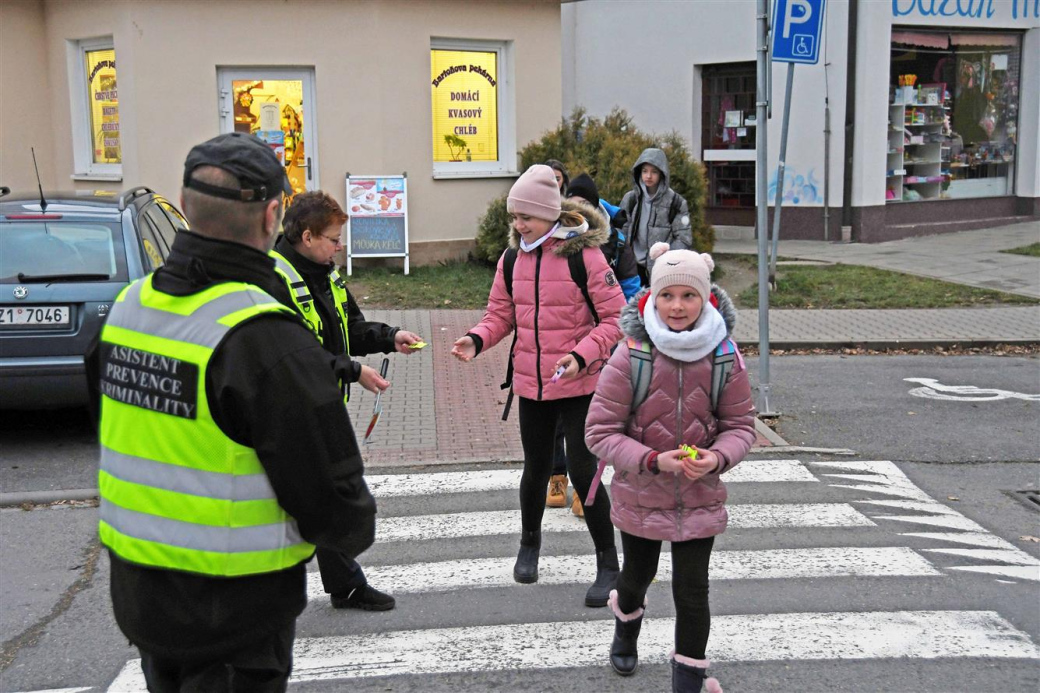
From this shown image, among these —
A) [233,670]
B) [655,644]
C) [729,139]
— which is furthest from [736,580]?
[729,139]

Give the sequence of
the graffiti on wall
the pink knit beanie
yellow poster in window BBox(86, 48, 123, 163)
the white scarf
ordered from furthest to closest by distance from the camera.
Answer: the graffiti on wall, yellow poster in window BBox(86, 48, 123, 163), the pink knit beanie, the white scarf

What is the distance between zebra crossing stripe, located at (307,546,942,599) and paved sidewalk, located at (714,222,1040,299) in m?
8.86

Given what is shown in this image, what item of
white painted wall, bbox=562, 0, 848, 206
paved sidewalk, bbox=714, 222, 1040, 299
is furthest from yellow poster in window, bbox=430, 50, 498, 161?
white painted wall, bbox=562, 0, 848, 206

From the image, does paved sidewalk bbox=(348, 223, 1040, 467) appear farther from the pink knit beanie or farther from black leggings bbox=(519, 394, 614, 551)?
the pink knit beanie

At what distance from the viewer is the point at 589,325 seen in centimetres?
504

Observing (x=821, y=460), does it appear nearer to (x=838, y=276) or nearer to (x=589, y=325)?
(x=589, y=325)

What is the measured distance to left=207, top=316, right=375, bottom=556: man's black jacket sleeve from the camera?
2.44 metres

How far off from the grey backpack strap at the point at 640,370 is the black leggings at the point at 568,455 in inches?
45.0

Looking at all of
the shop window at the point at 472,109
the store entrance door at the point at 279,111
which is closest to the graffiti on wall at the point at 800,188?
the shop window at the point at 472,109

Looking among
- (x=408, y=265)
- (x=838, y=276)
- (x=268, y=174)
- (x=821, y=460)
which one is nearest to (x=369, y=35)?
(x=408, y=265)

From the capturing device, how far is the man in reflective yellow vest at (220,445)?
2.46 metres

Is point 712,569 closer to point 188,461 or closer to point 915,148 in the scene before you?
point 188,461

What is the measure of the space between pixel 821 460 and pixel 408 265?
329 inches

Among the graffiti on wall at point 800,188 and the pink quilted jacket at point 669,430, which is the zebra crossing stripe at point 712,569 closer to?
the pink quilted jacket at point 669,430
